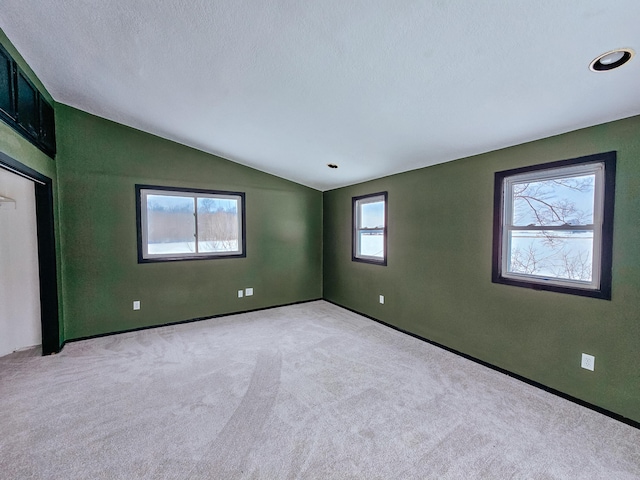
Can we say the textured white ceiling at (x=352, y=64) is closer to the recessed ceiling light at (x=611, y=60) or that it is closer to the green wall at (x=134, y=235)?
the recessed ceiling light at (x=611, y=60)

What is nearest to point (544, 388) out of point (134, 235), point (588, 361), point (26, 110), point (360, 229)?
point (588, 361)

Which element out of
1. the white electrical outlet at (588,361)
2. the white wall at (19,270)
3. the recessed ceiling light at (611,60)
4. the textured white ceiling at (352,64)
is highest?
the textured white ceiling at (352,64)

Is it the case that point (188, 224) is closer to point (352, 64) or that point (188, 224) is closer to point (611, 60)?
point (352, 64)

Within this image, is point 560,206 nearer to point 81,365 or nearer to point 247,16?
point 247,16

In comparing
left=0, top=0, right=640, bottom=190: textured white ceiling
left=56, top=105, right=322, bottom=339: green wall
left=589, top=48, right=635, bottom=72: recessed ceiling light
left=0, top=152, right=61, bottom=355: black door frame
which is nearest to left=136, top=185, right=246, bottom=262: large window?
left=56, top=105, right=322, bottom=339: green wall

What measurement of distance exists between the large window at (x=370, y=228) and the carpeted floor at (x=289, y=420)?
1.61 metres

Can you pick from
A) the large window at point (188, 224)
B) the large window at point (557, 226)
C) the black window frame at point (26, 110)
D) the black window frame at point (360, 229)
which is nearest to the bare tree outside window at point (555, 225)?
the large window at point (557, 226)

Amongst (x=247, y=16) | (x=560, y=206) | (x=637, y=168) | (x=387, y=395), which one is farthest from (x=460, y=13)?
(x=387, y=395)

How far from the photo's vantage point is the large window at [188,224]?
391cm

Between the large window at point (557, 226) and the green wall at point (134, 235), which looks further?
the green wall at point (134, 235)

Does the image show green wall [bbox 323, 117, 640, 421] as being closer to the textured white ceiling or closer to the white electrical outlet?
the white electrical outlet

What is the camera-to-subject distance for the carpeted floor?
64.5 inches

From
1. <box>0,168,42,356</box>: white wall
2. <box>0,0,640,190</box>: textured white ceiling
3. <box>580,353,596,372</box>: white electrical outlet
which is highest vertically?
<box>0,0,640,190</box>: textured white ceiling

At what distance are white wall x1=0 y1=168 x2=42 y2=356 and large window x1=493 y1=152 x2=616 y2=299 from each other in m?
5.19
